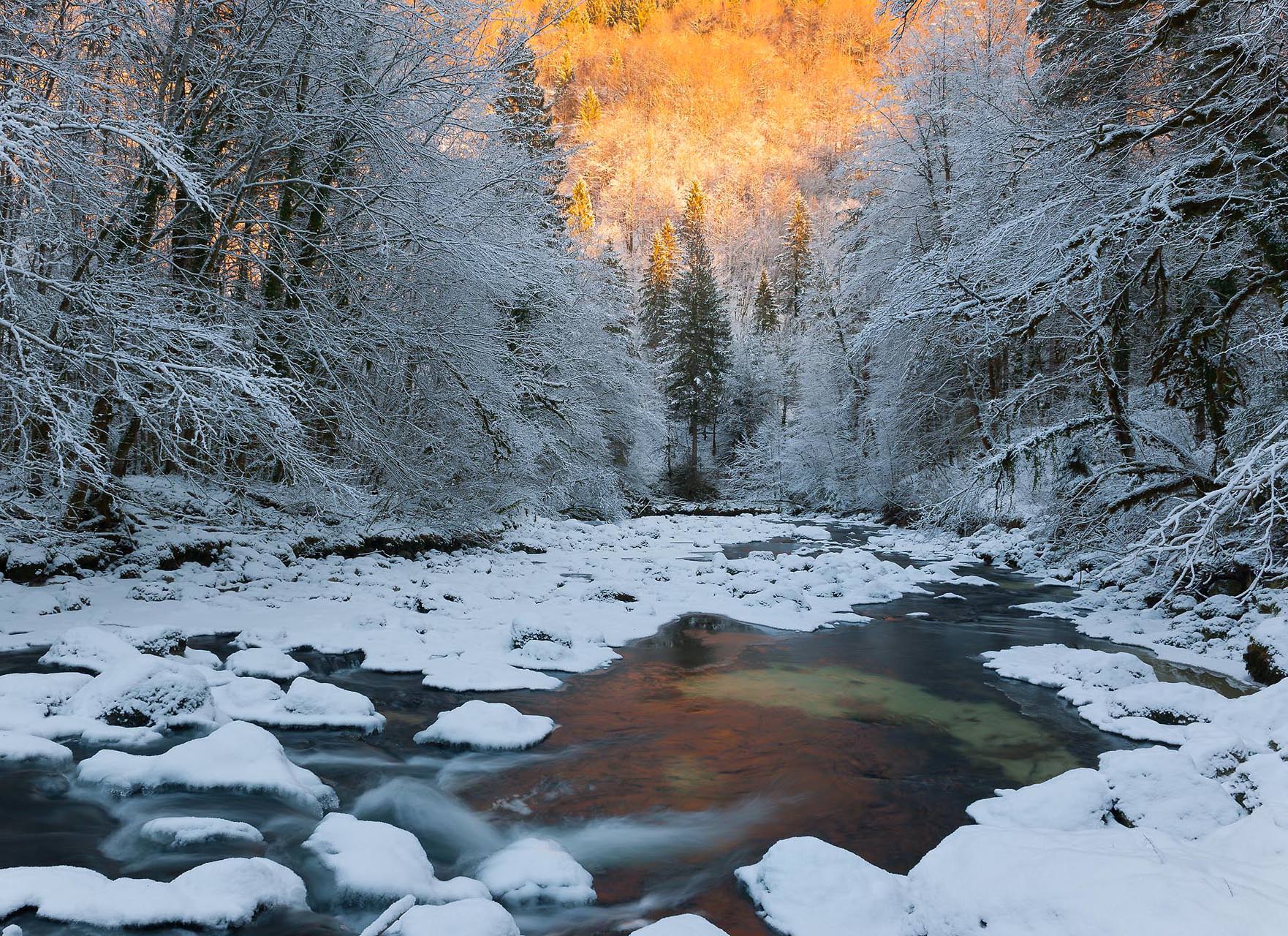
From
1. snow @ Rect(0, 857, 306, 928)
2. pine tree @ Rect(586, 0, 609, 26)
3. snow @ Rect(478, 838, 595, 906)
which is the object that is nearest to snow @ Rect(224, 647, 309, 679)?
snow @ Rect(0, 857, 306, 928)

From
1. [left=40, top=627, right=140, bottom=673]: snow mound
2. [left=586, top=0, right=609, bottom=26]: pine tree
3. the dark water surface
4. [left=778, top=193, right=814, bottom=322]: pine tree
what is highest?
[left=586, top=0, right=609, bottom=26]: pine tree

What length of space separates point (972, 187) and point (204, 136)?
368 inches

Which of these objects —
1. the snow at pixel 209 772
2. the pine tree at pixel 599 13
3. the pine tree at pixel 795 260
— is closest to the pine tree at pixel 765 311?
the pine tree at pixel 795 260

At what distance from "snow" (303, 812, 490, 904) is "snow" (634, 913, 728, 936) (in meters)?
0.84

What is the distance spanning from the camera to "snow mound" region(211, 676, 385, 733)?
5.02 m

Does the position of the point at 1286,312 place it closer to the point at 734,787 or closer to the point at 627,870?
the point at 734,787

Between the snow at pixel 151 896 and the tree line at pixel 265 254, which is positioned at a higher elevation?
the tree line at pixel 265 254

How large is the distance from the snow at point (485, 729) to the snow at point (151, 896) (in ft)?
6.63

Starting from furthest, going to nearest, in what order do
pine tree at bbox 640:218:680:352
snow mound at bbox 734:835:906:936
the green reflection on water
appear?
pine tree at bbox 640:218:680:352 → the green reflection on water → snow mound at bbox 734:835:906:936

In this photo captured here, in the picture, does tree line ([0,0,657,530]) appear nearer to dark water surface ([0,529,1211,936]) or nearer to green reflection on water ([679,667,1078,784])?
dark water surface ([0,529,1211,936])

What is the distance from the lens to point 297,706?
5.16 meters

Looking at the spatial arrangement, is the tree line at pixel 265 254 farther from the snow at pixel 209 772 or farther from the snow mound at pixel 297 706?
the snow at pixel 209 772

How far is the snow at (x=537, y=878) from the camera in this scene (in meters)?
3.28

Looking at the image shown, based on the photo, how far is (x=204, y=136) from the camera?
858 cm
